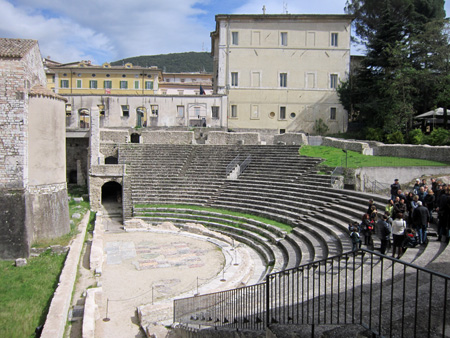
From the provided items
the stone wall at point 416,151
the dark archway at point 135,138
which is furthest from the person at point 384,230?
the dark archway at point 135,138

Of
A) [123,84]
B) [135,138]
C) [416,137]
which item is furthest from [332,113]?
[123,84]

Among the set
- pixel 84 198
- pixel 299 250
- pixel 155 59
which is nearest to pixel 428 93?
pixel 299 250

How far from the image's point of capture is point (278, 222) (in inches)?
660

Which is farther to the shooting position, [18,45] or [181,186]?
[181,186]

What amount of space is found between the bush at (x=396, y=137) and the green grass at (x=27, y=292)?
912 inches

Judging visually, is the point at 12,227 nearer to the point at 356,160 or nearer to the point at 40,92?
the point at 40,92

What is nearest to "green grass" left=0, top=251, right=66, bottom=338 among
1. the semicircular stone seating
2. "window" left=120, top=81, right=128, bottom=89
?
the semicircular stone seating

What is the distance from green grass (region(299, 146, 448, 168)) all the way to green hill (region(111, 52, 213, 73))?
83239 millimetres

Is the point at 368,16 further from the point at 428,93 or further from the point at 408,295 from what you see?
the point at 408,295

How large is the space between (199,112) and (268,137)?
709 cm

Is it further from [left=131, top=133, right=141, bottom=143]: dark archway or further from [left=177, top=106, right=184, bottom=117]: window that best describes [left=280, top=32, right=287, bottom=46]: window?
[left=131, top=133, right=141, bottom=143]: dark archway

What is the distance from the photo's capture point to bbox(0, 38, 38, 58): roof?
15.1 meters

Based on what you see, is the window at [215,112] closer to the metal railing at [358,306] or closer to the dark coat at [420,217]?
the metal railing at [358,306]

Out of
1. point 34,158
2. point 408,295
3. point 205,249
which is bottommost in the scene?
point 205,249
